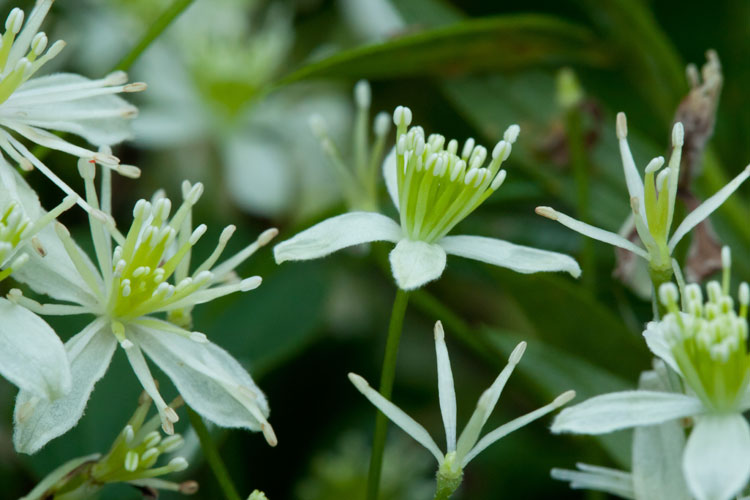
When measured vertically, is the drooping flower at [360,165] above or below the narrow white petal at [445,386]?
above

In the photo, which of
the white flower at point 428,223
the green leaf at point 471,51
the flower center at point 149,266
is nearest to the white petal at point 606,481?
the white flower at point 428,223

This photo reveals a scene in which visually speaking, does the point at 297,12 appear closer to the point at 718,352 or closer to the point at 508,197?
the point at 508,197

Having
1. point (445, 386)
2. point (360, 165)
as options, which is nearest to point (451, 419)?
point (445, 386)

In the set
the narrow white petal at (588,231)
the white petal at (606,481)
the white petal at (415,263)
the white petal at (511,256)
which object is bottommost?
the white petal at (606,481)

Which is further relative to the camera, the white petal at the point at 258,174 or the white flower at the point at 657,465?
the white petal at the point at 258,174

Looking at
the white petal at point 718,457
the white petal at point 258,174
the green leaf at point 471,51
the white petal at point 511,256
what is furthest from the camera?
the white petal at point 258,174

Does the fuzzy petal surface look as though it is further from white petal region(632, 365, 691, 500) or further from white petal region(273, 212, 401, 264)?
white petal region(632, 365, 691, 500)

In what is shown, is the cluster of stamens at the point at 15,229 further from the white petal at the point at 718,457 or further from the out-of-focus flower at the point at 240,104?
the out-of-focus flower at the point at 240,104

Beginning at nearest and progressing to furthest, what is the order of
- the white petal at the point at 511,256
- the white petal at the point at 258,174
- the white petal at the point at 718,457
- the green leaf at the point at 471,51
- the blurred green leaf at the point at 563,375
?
the white petal at the point at 718,457 → the white petal at the point at 511,256 → the blurred green leaf at the point at 563,375 → the green leaf at the point at 471,51 → the white petal at the point at 258,174
